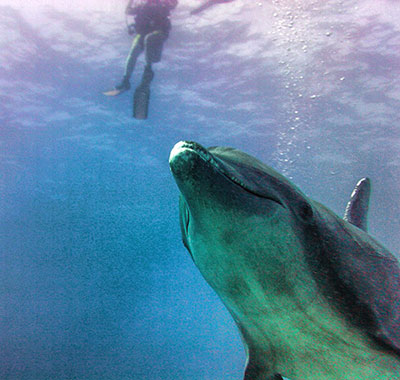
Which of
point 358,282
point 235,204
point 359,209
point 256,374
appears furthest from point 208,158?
point 359,209

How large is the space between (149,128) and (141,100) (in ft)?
20.0

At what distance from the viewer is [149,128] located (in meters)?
18.7

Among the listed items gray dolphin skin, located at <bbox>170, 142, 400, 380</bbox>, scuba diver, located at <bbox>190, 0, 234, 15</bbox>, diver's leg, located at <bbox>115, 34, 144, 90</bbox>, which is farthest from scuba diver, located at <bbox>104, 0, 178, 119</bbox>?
gray dolphin skin, located at <bbox>170, 142, 400, 380</bbox>

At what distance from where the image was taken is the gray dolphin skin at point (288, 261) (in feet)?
3.44

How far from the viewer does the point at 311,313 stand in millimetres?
1274

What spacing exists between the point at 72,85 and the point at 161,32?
701 cm

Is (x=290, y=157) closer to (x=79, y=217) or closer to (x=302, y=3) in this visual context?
(x=302, y=3)

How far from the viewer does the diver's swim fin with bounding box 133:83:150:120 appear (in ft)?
39.9

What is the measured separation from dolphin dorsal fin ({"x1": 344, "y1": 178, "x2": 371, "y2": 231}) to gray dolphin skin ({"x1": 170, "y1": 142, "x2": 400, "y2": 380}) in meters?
1.24

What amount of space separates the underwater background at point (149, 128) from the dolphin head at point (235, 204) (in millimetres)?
12058

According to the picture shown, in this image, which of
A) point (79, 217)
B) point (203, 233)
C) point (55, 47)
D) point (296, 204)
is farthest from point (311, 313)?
point (79, 217)

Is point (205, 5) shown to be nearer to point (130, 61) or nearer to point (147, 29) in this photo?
point (147, 29)

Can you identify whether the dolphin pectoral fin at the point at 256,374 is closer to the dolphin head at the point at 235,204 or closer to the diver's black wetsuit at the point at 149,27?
the dolphin head at the point at 235,204

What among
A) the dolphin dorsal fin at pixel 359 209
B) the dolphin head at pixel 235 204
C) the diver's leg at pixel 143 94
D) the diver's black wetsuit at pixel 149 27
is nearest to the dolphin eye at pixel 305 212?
the dolphin head at pixel 235 204
